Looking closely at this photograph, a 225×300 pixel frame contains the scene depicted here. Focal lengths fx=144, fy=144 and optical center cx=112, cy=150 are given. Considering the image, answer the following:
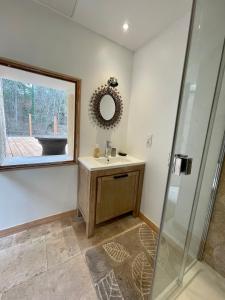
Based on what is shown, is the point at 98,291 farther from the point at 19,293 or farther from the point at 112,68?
the point at 112,68

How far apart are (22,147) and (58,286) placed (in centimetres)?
140

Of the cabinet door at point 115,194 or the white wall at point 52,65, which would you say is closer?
the white wall at point 52,65

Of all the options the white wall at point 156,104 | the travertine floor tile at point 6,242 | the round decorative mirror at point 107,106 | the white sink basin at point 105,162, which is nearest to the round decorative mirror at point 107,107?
the round decorative mirror at point 107,106

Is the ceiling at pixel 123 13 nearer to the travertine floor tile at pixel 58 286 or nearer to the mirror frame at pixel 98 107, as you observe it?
the mirror frame at pixel 98 107

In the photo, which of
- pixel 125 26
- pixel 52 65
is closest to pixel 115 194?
pixel 52 65

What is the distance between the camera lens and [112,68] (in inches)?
77.0

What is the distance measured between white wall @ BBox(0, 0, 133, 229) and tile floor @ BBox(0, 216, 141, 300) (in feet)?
0.79

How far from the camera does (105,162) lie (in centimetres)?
189

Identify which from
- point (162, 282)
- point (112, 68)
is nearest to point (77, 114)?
point (112, 68)

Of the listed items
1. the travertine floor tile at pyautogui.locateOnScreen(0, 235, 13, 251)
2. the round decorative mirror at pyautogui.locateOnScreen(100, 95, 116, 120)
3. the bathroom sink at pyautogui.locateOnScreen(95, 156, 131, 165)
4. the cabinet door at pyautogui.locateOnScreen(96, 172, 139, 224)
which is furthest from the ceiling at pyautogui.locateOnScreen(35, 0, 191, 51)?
the travertine floor tile at pyautogui.locateOnScreen(0, 235, 13, 251)

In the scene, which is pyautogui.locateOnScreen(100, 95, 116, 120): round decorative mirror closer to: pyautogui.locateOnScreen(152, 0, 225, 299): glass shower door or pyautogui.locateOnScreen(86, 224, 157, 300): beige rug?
pyautogui.locateOnScreen(152, 0, 225, 299): glass shower door

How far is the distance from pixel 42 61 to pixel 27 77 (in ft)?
0.78

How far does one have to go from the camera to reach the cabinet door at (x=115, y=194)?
5.45ft

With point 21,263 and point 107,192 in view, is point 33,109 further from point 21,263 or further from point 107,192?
point 21,263
